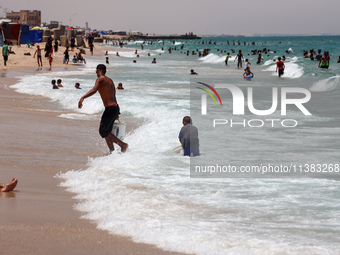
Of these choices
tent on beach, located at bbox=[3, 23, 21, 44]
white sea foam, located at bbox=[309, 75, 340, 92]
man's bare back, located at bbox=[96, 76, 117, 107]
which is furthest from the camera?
tent on beach, located at bbox=[3, 23, 21, 44]

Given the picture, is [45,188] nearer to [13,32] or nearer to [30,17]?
[13,32]

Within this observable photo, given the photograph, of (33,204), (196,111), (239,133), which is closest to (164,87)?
(196,111)

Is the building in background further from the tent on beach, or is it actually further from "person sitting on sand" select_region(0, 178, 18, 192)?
"person sitting on sand" select_region(0, 178, 18, 192)

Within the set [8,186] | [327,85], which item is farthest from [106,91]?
[327,85]

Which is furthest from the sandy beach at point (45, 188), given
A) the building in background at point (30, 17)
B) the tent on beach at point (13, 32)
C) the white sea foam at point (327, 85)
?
the building in background at point (30, 17)

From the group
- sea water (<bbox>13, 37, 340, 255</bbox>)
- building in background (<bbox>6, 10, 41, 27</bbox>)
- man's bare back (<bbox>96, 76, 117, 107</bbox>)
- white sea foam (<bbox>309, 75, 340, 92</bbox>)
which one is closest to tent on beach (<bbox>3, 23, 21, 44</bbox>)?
white sea foam (<bbox>309, 75, 340, 92</bbox>)

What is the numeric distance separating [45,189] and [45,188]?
5 cm

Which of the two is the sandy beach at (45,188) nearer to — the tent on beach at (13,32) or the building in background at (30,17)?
the tent on beach at (13,32)

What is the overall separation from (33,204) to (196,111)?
33.6ft

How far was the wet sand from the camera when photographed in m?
4.59

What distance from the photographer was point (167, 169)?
25.6 ft

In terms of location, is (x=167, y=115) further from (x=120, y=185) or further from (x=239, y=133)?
(x=120, y=185)

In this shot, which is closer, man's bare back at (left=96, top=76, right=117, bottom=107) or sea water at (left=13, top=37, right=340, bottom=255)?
sea water at (left=13, top=37, right=340, bottom=255)

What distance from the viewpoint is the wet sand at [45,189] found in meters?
4.59
